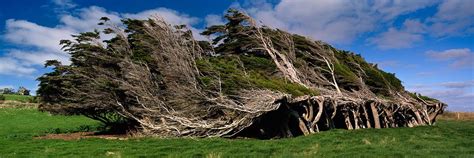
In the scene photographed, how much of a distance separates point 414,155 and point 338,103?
684 inches

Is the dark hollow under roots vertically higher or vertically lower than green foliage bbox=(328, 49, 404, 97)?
lower

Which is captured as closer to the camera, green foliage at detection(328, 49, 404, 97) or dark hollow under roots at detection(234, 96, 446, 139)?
dark hollow under roots at detection(234, 96, 446, 139)

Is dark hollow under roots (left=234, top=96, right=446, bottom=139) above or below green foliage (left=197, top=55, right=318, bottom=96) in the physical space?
below

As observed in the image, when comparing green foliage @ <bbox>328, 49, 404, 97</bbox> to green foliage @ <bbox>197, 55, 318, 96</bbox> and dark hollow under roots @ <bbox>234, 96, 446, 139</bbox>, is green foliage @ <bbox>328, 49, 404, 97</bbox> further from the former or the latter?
green foliage @ <bbox>197, 55, 318, 96</bbox>

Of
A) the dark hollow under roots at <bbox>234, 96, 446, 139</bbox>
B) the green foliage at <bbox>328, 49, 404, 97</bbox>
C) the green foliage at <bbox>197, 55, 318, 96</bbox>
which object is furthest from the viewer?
the green foliage at <bbox>328, 49, 404, 97</bbox>

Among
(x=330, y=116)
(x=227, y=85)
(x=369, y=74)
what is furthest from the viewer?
(x=369, y=74)

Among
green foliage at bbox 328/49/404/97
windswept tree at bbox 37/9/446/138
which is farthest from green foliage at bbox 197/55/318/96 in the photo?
green foliage at bbox 328/49/404/97

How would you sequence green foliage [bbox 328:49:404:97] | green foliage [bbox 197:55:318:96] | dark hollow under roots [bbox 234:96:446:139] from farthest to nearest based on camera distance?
1. green foliage [bbox 328:49:404:97]
2. dark hollow under roots [bbox 234:96:446:139]
3. green foliage [bbox 197:55:318:96]

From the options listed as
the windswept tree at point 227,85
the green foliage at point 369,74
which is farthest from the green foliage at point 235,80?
the green foliage at point 369,74

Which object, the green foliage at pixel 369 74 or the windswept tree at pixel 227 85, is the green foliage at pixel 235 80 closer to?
the windswept tree at pixel 227 85

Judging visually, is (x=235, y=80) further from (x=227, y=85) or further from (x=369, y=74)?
(x=369, y=74)

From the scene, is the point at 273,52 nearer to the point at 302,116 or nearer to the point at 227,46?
the point at 227,46

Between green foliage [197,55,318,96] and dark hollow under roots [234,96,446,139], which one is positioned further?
dark hollow under roots [234,96,446,139]

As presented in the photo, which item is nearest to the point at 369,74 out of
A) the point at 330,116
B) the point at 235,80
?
the point at 330,116
